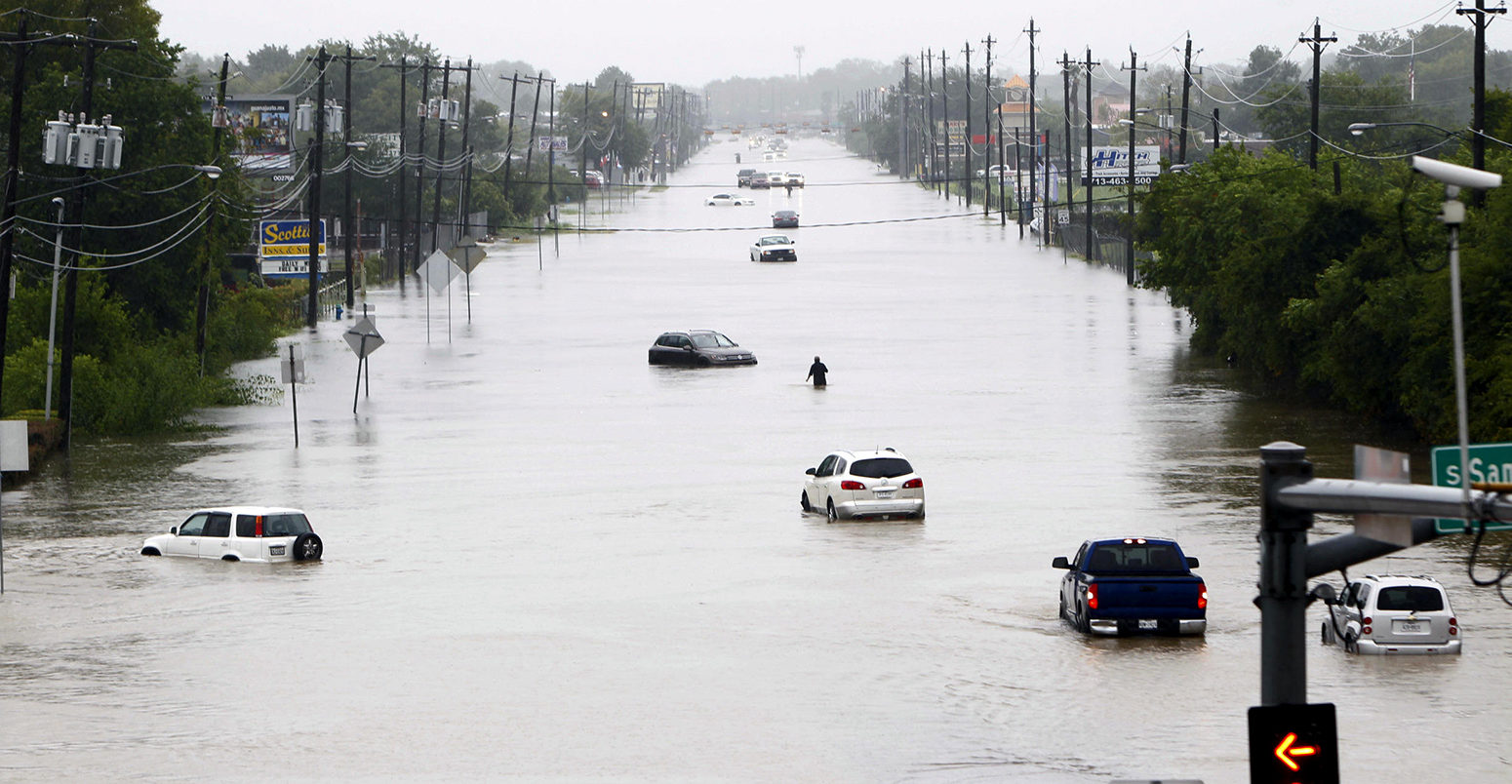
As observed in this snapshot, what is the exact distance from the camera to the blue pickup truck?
925 inches

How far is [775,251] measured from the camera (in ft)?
353

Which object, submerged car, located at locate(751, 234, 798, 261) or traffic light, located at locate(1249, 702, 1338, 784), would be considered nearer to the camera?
traffic light, located at locate(1249, 702, 1338, 784)

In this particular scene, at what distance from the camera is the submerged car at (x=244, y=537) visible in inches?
1213

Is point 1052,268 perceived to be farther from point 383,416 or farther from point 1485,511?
point 1485,511

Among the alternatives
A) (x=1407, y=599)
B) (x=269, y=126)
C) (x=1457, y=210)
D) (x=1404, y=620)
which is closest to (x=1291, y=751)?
(x=1457, y=210)

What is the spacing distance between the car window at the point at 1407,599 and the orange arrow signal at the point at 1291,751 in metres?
14.3

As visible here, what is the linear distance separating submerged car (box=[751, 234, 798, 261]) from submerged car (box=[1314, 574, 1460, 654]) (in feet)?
279

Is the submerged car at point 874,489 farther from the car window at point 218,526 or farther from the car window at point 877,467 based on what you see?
the car window at point 218,526

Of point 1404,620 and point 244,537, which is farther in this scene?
point 244,537

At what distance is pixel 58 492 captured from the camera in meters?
39.3

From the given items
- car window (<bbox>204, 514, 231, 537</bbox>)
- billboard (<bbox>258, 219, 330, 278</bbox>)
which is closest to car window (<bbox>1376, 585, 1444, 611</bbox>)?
car window (<bbox>204, 514, 231, 537</bbox>)

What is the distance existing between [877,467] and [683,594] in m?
7.52

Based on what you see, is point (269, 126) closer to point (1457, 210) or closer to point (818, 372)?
point (818, 372)

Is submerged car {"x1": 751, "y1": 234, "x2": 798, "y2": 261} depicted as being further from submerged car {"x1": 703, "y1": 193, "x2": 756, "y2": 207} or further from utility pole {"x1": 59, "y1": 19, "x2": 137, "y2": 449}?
utility pole {"x1": 59, "y1": 19, "x2": 137, "y2": 449}
